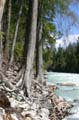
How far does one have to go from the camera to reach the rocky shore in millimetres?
8227

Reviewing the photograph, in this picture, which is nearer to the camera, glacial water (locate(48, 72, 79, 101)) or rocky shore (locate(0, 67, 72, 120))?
rocky shore (locate(0, 67, 72, 120))

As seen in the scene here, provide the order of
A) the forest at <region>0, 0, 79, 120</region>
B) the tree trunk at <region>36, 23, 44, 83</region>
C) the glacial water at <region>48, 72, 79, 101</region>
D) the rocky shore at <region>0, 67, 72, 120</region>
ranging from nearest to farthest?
the rocky shore at <region>0, 67, 72, 120</region> → the forest at <region>0, 0, 79, 120</region> → the tree trunk at <region>36, 23, 44, 83</region> → the glacial water at <region>48, 72, 79, 101</region>

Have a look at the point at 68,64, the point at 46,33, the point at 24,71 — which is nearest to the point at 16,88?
the point at 24,71

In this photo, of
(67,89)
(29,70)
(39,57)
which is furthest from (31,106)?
(67,89)

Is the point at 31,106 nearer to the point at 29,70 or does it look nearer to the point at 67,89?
the point at 29,70

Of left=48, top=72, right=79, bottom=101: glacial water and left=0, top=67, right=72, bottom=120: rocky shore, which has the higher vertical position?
left=0, top=67, right=72, bottom=120: rocky shore

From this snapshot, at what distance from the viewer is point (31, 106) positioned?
10.8 m

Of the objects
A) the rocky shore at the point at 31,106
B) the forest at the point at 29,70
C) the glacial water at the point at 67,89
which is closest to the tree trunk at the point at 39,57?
the forest at the point at 29,70

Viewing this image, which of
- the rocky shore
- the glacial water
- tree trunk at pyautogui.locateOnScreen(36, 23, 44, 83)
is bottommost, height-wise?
the glacial water

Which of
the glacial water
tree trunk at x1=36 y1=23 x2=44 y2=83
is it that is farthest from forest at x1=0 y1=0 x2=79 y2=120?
the glacial water

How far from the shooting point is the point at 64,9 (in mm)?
17297

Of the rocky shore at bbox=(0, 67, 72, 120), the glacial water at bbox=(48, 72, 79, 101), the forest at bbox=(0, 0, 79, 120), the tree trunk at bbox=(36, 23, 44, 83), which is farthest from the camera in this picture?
the glacial water at bbox=(48, 72, 79, 101)

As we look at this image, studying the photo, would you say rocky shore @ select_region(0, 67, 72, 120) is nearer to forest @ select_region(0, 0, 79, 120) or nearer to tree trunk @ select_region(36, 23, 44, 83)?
forest @ select_region(0, 0, 79, 120)

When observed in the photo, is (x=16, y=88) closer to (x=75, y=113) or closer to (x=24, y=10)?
(x=75, y=113)
